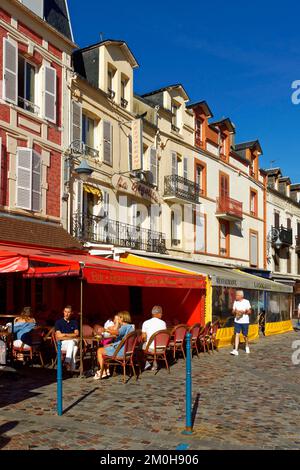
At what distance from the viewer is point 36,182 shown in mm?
14367

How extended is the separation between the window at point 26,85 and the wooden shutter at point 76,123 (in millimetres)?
1476

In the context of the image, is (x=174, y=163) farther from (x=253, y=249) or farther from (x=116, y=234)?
(x=253, y=249)

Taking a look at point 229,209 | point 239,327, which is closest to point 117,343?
point 239,327

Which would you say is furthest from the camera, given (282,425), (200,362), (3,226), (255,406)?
(3,226)

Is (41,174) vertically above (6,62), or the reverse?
(6,62)

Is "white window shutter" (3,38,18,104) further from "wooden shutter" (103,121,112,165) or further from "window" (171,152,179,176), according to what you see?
"window" (171,152,179,176)

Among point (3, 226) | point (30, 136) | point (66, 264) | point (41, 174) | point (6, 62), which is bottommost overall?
point (66, 264)

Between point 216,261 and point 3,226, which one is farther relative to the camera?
point 216,261

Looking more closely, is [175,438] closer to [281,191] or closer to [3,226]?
[3,226]

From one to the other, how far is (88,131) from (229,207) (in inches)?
414

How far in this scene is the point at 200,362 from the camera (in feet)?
38.1

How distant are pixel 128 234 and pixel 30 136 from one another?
545cm

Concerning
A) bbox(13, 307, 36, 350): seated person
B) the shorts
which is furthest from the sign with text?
bbox(13, 307, 36, 350): seated person
